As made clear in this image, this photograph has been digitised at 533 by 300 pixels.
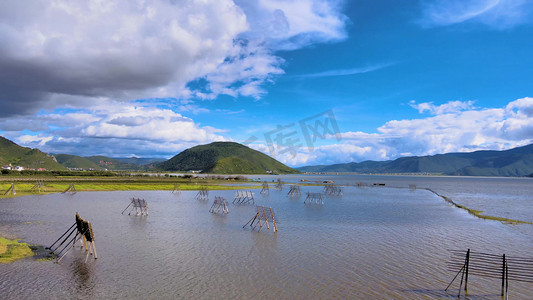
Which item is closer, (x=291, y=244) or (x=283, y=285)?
(x=283, y=285)

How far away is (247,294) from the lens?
1265 centimetres

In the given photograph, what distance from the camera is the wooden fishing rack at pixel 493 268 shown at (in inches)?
520

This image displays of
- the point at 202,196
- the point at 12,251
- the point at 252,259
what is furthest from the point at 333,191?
the point at 12,251

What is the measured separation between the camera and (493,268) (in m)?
14.6

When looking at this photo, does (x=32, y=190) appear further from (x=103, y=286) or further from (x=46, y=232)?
(x=103, y=286)

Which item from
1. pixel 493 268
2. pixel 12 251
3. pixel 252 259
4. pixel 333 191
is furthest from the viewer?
pixel 333 191

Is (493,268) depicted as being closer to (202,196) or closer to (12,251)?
(12,251)

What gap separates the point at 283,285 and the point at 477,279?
9381 mm

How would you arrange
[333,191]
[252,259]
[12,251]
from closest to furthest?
[12,251], [252,259], [333,191]

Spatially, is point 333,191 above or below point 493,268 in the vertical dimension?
above

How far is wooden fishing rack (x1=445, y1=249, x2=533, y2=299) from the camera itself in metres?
13.2

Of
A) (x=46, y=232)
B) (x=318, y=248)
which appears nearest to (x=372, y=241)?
(x=318, y=248)

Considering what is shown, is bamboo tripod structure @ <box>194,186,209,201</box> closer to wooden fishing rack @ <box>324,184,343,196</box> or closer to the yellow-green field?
wooden fishing rack @ <box>324,184,343,196</box>

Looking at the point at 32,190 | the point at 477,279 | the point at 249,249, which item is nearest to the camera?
the point at 477,279
